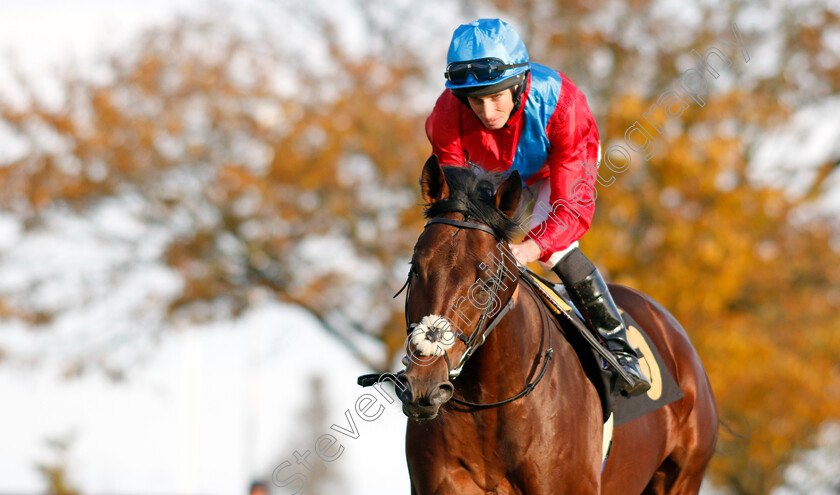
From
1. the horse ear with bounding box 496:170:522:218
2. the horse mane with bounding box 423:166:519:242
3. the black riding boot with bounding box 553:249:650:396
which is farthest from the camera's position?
the black riding boot with bounding box 553:249:650:396

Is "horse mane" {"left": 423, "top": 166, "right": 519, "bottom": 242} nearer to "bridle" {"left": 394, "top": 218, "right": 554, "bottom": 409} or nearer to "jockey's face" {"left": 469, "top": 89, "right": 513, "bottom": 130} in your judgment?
"bridle" {"left": 394, "top": 218, "right": 554, "bottom": 409}

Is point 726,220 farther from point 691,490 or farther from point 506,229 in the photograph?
point 506,229

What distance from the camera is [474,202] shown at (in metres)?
4.14

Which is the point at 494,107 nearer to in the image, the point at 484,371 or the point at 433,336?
the point at 484,371

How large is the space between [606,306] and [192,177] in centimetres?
1521

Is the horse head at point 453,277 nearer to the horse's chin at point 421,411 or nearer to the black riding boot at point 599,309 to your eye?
the horse's chin at point 421,411

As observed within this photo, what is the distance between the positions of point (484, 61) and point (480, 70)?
5 cm

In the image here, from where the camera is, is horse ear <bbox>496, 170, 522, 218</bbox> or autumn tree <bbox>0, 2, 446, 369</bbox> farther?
autumn tree <bbox>0, 2, 446, 369</bbox>

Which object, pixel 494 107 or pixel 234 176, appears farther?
pixel 234 176

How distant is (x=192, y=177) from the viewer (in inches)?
754

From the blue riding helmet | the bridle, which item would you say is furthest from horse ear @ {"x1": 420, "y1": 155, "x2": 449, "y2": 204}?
the blue riding helmet

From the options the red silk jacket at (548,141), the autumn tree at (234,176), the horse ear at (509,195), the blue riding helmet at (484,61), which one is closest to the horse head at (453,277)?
the horse ear at (509,195)

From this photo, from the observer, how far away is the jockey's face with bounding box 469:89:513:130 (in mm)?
4605

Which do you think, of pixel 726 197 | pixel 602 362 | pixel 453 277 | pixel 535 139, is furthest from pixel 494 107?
pixel 726 197
